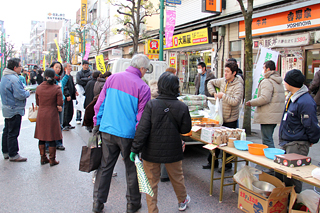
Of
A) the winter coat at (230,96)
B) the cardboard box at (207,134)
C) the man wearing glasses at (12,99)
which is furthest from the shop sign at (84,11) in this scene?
the cardboard box at (207,134)

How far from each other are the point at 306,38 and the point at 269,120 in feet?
20.6

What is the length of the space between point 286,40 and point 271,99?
655 centimetres

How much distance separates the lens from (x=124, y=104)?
3336 mm

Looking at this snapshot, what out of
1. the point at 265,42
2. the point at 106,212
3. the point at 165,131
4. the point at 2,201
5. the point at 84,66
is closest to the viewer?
the point at 165,131

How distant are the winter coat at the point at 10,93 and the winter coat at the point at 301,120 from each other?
4.86 metres

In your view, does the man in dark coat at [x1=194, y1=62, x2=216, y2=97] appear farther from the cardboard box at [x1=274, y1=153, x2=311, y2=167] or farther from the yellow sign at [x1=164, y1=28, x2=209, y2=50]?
the yellow sign at [x1=164, y1=28, x2=209, y2=50]

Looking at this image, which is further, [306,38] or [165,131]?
[306,38]

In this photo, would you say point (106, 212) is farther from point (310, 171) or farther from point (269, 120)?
point (269, 120)

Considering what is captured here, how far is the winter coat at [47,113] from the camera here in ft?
16.8

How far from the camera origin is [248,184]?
3609mm

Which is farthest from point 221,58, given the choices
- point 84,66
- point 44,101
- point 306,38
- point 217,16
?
point 44,101

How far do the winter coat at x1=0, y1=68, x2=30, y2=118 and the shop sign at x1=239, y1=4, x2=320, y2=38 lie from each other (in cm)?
948

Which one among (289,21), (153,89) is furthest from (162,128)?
(289,21)

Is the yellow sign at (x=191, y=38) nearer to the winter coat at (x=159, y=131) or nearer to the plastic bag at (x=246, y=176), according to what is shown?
the plastic bag at (x=246, y=176)
